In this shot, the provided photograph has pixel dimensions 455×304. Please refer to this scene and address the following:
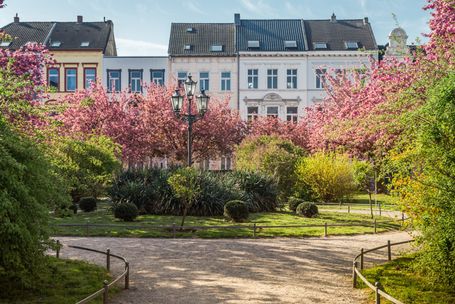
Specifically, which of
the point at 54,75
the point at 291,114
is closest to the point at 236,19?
the point at 291,114

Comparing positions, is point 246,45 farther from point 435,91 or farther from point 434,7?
point 435,91

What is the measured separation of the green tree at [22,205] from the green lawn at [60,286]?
304 millimetres

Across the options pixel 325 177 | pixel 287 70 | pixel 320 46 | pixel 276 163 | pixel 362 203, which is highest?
pixel 320 46

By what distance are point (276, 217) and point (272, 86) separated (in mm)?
27522

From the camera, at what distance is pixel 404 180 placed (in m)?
13.3

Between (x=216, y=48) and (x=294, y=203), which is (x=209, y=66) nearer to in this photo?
(x=216, y=48)

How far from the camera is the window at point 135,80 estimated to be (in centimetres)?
4972

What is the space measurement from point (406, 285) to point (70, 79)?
141 ft

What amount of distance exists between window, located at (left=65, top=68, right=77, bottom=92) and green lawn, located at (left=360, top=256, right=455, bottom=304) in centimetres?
4071

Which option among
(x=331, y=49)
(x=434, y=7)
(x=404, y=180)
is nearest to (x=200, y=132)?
(x=331, y=49)

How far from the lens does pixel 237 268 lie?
13.3 meters

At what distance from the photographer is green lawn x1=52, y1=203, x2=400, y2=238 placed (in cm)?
1891

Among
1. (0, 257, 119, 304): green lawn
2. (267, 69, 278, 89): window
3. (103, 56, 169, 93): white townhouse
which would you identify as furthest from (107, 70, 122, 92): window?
(0, 257, 119, 304): green lawn

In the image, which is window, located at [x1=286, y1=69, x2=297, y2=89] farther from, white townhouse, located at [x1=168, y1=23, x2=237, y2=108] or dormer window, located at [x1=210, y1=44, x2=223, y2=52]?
dormer window, located at [x1=210, y1=44, x2=223, y2=52]
